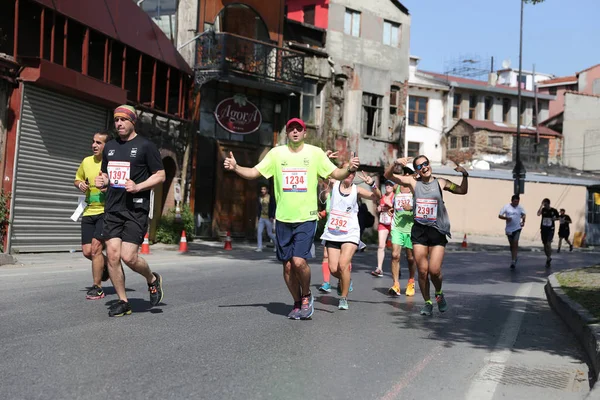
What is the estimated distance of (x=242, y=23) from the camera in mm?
28016

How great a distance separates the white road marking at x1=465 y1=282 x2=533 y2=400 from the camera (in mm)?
5094

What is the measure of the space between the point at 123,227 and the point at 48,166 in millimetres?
10984

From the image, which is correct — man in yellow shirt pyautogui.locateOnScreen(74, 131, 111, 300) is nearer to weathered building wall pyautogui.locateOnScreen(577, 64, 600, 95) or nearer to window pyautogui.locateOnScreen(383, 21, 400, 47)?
window pyautogui.locateOnScreen(383, 21, 400, 47)

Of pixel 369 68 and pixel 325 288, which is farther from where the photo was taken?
pixel 369 68

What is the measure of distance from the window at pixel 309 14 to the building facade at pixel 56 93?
13120mm

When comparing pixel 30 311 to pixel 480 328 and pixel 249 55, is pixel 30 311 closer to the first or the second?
pixel 480 328

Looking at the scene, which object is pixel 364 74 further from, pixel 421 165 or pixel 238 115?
pixel 421 165

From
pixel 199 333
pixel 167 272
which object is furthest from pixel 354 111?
pixel 199 333

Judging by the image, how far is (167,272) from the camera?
1321cm

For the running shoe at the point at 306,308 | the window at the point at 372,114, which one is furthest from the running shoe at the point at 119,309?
the window at the point at 372,114

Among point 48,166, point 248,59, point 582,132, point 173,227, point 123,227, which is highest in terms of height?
point 582,132

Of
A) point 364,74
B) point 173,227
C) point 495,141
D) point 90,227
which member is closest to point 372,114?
point 364,74

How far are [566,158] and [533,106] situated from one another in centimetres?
579

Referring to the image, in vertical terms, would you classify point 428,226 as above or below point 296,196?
below
